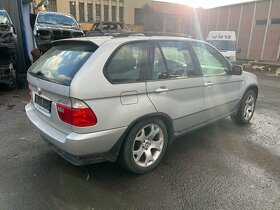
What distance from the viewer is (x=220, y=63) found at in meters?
4.30

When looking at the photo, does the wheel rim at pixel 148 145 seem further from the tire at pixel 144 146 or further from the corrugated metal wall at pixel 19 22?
the corrugated metal wall at pixel 19 22

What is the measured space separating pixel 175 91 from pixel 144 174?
1.16m

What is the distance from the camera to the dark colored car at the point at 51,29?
9.65 metres

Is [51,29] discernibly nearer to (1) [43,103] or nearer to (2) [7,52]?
(2) [7,52]

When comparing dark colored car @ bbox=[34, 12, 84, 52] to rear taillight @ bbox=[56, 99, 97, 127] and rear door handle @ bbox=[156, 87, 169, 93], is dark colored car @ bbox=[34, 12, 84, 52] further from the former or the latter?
rear taillight @ bbox=[56, 99, 97, 127]

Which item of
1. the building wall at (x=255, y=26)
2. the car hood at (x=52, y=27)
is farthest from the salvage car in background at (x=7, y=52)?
the building wall at (x=255, y=26)

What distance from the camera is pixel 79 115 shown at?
2.60 meters

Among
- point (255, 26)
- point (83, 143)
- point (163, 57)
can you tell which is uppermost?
point (255, 26)

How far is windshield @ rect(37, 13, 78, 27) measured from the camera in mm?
11062

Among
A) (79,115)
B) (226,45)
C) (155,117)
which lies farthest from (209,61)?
(226,45)

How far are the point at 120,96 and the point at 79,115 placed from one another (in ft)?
1.62

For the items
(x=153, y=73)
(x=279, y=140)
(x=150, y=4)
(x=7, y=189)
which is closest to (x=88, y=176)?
(x=7, y=189)

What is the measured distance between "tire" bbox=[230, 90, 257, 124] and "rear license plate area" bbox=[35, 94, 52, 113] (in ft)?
11.8

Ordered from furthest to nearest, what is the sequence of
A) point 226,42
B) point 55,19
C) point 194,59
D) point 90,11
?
point 90,11
point 226,42
point 55,19
point 194,59
